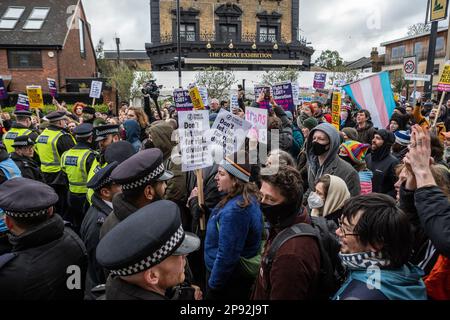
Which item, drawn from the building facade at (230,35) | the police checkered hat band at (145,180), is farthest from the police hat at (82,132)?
the building facade at (230,35)

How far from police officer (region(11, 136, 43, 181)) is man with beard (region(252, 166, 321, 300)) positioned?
416 centimetres

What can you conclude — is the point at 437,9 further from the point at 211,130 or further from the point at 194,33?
the point at 194,33

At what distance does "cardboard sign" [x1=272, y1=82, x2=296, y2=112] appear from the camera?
23.7 ft

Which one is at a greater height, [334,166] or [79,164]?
[334,166]

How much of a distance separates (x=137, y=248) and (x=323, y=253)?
1079 millimetres

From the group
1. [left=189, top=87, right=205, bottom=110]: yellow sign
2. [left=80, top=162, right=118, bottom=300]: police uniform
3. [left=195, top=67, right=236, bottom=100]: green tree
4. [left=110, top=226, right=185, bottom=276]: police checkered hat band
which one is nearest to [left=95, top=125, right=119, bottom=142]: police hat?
[left=189, top=87, right=205, bottom=110]: yellow sign

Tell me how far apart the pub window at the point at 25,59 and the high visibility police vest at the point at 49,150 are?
21618 mm

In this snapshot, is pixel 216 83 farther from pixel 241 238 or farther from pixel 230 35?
pixel 241 238

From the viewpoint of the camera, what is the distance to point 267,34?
37875 mm

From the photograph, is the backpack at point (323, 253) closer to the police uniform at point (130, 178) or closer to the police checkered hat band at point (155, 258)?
the police checkered hat band at point (155, 258)

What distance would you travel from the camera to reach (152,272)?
1.53 metres

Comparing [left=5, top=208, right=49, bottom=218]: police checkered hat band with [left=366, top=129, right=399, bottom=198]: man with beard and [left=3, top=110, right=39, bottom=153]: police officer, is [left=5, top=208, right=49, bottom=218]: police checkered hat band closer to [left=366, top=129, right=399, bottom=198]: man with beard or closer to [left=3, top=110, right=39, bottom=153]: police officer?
[left=366, top=129, right=399, bottom=198]: man with beard

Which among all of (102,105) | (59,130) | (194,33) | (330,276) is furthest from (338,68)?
(330,276)

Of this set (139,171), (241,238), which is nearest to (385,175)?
(241,238)
